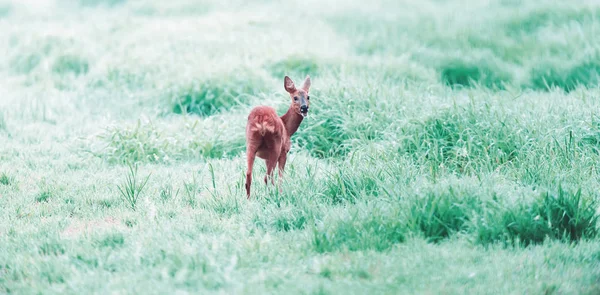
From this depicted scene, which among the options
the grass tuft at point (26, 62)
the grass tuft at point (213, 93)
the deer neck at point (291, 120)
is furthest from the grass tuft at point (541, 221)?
the grass tuft at point (26, 62)

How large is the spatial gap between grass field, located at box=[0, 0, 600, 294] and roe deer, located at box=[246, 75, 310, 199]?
8.8 inches

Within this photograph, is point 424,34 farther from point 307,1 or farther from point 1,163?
point 1,163

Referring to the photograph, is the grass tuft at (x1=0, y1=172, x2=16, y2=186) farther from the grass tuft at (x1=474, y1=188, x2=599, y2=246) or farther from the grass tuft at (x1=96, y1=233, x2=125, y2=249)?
the grass tuft at (x1=474, y1=188, x2=599, y2=246)

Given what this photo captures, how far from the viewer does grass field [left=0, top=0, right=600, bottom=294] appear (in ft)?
11.9

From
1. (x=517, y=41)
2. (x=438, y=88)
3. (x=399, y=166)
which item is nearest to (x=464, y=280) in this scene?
(x=399, y=166)

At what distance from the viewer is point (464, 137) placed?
6105 millimetres

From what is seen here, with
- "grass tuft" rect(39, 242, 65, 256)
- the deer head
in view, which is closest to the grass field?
"grass tuft" rect(39, 242, 65, 256)

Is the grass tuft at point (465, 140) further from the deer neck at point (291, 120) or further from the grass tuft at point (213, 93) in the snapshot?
the grass tuft at point (213, 93)

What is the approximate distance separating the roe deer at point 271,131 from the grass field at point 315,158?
22 centimetres

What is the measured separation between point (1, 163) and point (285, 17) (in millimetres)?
7765

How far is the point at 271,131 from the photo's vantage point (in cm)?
459

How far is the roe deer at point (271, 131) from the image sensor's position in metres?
4.58

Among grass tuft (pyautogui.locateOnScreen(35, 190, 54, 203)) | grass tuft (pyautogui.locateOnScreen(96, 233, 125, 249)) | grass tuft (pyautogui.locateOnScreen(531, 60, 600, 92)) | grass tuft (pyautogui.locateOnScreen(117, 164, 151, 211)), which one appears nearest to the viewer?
grass tuft (pyautogui.locateOnScreen(96, 233, 125, 249))

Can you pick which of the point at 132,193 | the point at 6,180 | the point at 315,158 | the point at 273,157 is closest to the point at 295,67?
the point at 315,158
